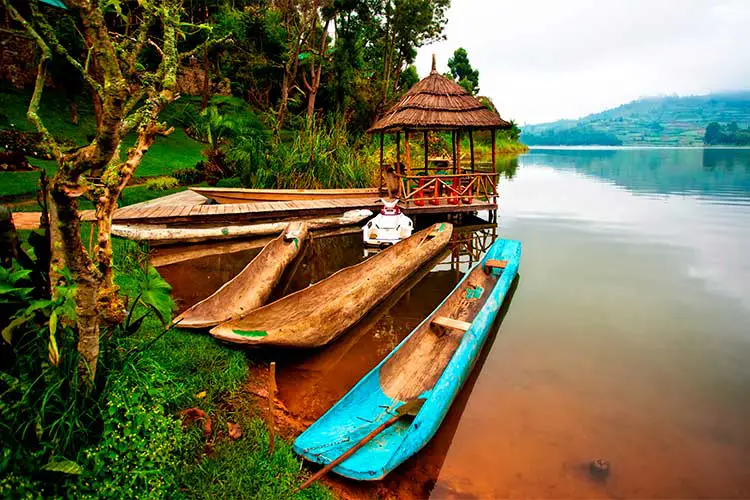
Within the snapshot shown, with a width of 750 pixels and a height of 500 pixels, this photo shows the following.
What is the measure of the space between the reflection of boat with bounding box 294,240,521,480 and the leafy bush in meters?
9.89

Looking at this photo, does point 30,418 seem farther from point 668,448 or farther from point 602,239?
point 602,239

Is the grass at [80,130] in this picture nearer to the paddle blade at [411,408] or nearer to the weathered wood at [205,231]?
the weathered wood at [205,231]

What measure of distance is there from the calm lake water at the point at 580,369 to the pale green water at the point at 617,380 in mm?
16

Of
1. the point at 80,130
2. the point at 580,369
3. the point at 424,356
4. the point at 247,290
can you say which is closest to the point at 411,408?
the point at 424,356

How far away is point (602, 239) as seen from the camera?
10.9 meters

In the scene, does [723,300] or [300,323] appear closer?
[300,323]

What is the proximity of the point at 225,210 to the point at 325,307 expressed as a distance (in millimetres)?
5467

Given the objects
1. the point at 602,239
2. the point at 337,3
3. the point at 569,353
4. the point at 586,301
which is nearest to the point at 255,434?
the point at 569,353

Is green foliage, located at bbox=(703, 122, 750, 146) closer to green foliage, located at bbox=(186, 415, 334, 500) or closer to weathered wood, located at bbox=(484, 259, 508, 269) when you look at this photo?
weathered wood, located at bbox=(484, 259, 508, 269)

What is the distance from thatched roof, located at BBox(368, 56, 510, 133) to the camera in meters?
10.8

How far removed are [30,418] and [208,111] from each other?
12.4 meters

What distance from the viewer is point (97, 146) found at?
207cm

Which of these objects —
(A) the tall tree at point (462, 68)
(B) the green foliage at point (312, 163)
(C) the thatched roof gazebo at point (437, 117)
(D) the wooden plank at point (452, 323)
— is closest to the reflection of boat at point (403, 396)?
(D) the wooden plank at point (452, 323)

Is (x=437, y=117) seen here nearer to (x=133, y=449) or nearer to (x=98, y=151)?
A: (x=98, y=151)
